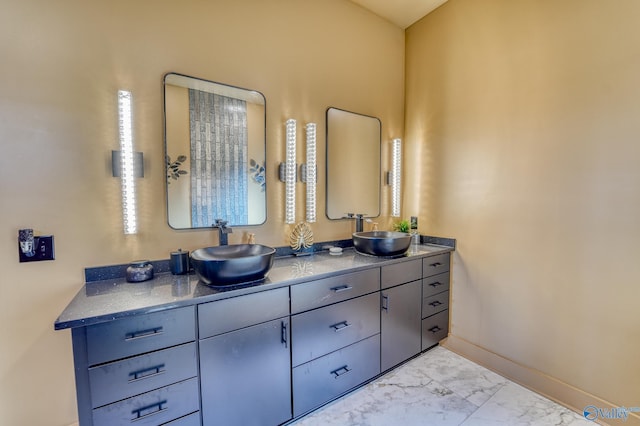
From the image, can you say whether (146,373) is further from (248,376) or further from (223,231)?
(223,231)

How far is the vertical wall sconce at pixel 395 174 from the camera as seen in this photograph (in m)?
2.74

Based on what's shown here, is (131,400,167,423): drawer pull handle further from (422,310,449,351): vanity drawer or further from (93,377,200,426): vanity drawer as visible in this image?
(422,310,449,351): vanity drawer

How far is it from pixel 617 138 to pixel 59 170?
3.01 meters

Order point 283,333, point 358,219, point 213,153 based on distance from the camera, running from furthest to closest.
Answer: point 358,219 → point 213,153 → point 283,333

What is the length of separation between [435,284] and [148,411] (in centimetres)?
208

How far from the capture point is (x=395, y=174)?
2.75 m

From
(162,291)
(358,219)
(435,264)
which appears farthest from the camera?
(358,219)

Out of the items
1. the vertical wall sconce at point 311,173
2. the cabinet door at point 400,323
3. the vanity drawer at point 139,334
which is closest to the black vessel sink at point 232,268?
the vanity drawer at point 139,334

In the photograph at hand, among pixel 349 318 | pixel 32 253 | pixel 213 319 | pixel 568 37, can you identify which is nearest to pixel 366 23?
pixel 568 37

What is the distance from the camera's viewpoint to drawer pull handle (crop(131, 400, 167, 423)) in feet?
3.74

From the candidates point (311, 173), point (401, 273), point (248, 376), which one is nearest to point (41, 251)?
point (248, 376)

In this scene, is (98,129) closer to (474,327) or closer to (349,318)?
(349,318)

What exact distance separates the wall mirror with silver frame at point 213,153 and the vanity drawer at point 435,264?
4.40 feet

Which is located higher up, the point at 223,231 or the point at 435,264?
the point at 223,231
